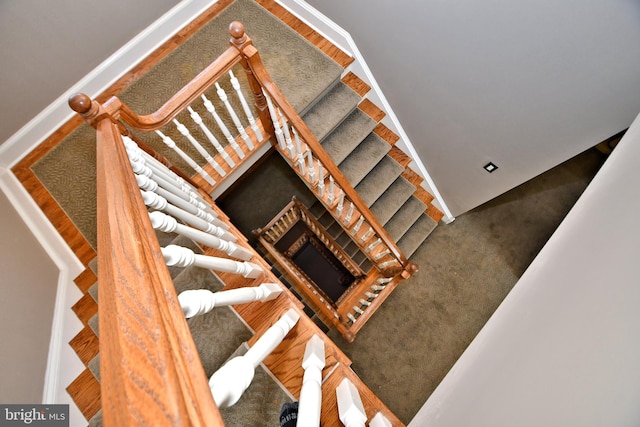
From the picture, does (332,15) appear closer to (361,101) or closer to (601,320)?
(361,101)

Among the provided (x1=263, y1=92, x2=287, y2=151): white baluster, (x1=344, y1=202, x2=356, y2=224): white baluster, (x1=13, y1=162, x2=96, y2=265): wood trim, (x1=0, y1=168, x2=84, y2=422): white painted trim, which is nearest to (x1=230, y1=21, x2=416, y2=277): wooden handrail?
(x1=263, y1=92, x2=287, y2=151): white baluster

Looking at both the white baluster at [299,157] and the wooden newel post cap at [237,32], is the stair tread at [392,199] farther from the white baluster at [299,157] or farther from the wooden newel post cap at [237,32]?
the wooden newel post cap at [237,32]

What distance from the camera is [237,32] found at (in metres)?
1.34

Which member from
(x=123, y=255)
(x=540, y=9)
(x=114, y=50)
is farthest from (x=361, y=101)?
(x=123, y=255)

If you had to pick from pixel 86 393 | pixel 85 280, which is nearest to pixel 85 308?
pixel 85 280

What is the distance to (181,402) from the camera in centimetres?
47

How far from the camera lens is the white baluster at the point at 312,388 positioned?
0.72 meters

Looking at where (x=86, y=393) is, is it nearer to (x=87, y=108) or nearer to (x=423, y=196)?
(x=87, y=108)

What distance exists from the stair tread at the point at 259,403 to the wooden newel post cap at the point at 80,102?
1.01 metres

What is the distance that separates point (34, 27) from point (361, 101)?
231cm

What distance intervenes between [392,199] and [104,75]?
8.63ft

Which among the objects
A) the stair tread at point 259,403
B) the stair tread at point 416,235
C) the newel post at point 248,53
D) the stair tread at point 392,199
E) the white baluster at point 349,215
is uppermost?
the newel post at point 248,53

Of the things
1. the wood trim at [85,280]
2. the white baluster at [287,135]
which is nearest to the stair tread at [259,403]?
the white baluster at [287,135]

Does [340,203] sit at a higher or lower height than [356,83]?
lower
